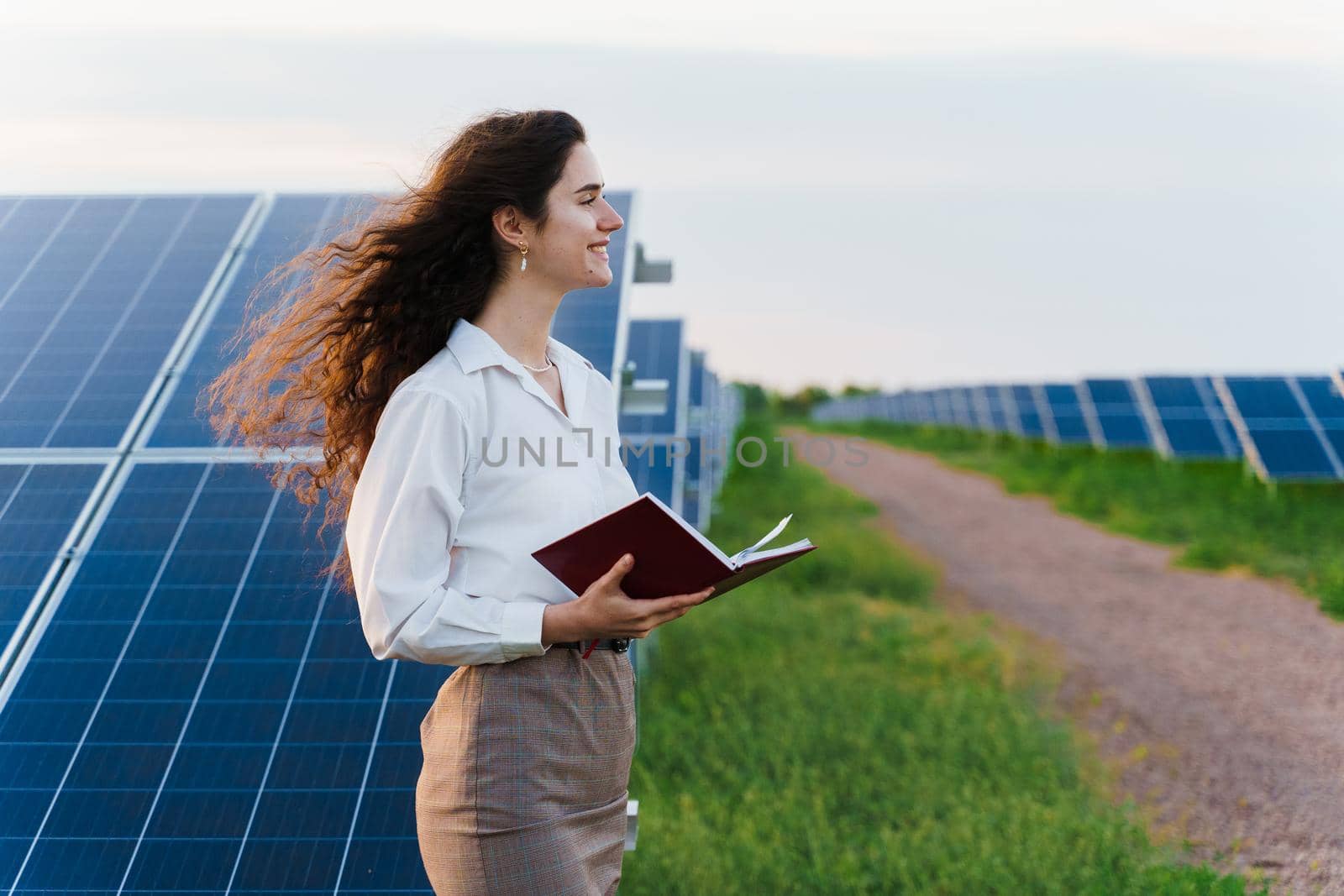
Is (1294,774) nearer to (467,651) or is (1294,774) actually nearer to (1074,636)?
(1074,636)

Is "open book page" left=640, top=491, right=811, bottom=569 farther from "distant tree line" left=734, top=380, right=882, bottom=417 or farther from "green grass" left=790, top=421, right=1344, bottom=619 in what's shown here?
"distant tree line" left=734, top=380, right=882, bottom=417

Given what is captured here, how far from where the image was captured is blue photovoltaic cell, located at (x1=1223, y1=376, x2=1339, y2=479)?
12.2m

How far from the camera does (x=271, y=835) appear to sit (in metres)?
2.77

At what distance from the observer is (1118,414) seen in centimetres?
1892

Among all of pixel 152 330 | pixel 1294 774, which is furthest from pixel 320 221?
pixel 1294 774

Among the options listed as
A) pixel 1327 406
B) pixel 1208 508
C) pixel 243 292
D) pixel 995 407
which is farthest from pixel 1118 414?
pixel 243 292

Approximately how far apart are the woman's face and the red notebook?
48 cm

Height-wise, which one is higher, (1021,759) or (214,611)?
(214,611)

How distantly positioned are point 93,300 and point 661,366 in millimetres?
5202

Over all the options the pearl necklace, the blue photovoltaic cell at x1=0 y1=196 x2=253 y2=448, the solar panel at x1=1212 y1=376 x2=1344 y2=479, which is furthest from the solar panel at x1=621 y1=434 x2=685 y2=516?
the solar panel at x1=1212 y1=376 x2=1344 y2=479

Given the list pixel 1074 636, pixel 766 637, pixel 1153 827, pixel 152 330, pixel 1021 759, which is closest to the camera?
pixel 152 330

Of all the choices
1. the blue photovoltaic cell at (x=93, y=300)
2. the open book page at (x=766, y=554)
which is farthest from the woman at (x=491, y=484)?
the blue photovoltaic cell at (x=93, y=300)

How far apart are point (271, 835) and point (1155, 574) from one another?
8.76 meters

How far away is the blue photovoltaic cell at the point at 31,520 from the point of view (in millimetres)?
3211
